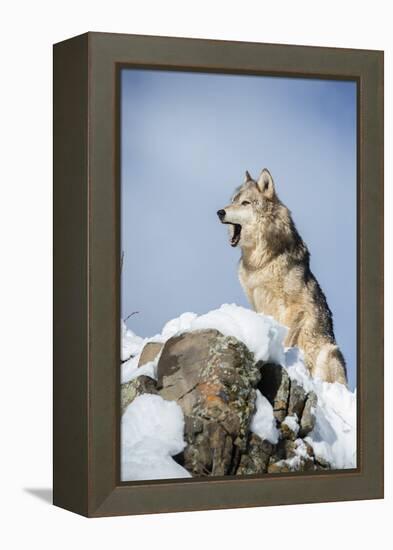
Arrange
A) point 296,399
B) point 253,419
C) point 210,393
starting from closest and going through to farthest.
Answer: point 210,393 → point 253,419 → point 296,399

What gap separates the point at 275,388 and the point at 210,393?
0.48 meters

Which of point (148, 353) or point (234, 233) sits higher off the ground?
point (234, 233)

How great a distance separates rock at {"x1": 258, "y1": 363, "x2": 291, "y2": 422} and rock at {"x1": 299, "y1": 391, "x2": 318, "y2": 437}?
16 cm

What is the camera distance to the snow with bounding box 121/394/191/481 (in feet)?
34.4

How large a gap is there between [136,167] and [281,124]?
1065 millimetres

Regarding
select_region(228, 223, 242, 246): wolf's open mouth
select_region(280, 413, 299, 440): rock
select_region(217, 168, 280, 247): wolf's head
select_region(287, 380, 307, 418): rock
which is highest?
select_region(217, 168, 280, 247): wolf's head

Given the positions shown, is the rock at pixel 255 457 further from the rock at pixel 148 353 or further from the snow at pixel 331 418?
the rock at pixel 148 353

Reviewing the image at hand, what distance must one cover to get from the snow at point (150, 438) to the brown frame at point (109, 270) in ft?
0.24

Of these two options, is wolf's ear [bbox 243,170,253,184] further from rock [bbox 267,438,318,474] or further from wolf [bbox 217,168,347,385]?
rock [bbox 267,438,318,474]

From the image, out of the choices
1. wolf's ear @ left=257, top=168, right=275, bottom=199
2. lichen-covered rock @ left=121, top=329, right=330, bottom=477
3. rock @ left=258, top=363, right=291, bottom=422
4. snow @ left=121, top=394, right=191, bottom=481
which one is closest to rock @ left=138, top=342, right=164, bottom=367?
lichen-covered rock @ left=121, top=329, right=330, bottom=477

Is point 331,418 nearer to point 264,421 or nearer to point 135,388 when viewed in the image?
point 264,421

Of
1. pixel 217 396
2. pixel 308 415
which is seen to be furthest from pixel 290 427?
pixel 217 396

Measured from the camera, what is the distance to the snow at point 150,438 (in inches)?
412

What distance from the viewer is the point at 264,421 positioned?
10812mm
